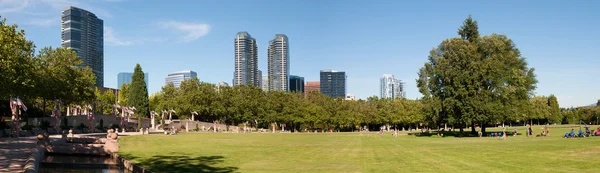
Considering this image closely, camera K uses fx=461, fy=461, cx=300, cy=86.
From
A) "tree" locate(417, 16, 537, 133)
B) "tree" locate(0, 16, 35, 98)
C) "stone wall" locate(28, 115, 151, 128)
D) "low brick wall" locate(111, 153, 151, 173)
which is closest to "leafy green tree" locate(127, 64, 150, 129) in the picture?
"stone wall" locate(28, 115, 151, 128)

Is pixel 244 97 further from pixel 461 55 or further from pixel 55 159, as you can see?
pixel 55 159

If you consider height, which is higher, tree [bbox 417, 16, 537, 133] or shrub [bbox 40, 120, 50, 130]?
tree [bbox 417, 16, 537, 133]

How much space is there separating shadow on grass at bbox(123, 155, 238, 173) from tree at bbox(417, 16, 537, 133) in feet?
135

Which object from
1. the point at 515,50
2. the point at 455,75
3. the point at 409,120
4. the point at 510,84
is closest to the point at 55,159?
the point at 455,75

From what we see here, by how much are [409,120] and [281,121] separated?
117 feet

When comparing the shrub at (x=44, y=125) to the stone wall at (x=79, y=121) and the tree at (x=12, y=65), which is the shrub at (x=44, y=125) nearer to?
the stone wall at (x=79, y=121)

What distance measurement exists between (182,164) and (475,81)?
46585 millimetres

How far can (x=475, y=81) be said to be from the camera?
60062 mm

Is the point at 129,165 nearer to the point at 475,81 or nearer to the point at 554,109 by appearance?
the point at 475,81

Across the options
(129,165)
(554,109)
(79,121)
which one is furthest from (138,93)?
(554,109)

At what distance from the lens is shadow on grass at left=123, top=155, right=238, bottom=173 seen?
21703mm

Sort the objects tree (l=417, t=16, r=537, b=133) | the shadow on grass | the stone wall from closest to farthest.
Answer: the shadow on grass, tree (l=417, t=16, r=537, b=133), the stone wall

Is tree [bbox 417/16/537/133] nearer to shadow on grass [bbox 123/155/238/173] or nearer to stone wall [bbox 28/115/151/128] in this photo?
shadow on grass [bbox 123/155/238/173]

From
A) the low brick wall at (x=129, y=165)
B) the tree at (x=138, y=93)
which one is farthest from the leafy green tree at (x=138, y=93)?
the low brick wall at (x=129, y=165)
